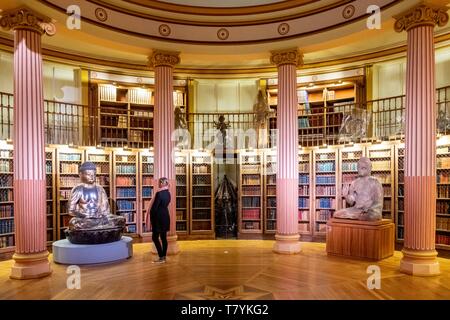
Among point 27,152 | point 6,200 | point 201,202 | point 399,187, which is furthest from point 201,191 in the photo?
point 27,152

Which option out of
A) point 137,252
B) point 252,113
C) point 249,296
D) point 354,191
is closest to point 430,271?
point 354,191

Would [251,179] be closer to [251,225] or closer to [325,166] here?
[251,225]

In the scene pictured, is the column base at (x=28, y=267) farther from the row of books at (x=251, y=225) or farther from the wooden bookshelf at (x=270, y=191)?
the wooden bookshelf at (x=270, y=191)

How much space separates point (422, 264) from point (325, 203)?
362cm

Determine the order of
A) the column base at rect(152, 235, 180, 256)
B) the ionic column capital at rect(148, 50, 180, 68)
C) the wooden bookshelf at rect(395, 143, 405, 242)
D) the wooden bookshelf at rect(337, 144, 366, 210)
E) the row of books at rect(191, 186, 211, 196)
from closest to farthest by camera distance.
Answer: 1. the column base at rect(152, 235, 180, 256)
2. the ionic column capital at rect(148, 50, 180, 68)
3. the wooden bookshelf at rect(395, 143, 405, 242)
4. the wooden bookshelf at rect(337, 144, 366, 210)
5. the row of books at rect(191, 186, 211, 196)

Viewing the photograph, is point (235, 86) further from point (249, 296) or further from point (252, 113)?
point (249, 296)

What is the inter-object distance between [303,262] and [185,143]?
15.7 feet

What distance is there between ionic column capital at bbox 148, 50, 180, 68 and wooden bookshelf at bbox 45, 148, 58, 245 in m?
2.99

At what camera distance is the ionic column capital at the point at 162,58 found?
24.2ft

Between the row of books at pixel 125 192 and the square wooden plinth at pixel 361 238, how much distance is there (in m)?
4.77

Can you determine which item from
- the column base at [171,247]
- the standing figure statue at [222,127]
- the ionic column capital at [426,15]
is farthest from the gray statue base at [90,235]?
the ionic column capital at [426,15]

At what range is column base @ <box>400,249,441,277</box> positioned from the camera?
5.46 metres

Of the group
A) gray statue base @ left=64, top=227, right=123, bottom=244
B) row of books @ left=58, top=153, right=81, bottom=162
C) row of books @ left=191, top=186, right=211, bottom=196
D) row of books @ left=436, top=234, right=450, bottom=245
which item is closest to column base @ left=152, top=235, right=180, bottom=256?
gray statue base @ left=64, top=227, right=123, bottom=244

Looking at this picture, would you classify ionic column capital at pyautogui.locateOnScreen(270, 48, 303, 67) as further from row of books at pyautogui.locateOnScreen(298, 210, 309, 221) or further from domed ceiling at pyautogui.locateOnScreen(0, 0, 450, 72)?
row of books at pyautogui.locateOnScreen(298, 210, 309, 221)
